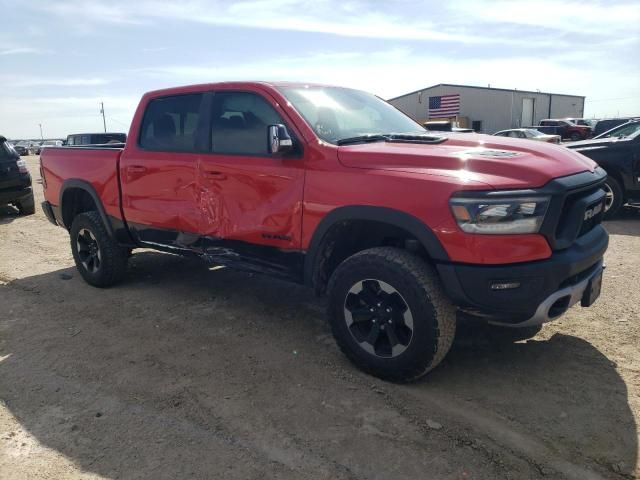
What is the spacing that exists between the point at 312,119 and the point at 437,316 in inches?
64.8

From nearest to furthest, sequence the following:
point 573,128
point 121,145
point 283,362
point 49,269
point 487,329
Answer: point 283,362, point 487,329, point 121,145, point 49,269, point 573,128

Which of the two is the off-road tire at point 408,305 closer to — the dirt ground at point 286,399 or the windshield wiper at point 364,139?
the dirt ground at point 286,399

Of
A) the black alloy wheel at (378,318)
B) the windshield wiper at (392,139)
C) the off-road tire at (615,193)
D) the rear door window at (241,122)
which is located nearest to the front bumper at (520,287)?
the black alloy wheel at (378,318)

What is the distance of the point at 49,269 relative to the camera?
622cm

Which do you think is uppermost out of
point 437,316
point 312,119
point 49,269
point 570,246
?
point 312,119

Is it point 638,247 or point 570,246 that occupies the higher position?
point 570,246

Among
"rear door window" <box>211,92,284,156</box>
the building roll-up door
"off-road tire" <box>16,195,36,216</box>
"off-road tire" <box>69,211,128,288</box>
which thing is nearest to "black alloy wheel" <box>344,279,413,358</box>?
"rear door window" <box>211,92,284,156</box>

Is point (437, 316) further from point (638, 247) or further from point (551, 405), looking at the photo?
point (638, 247)

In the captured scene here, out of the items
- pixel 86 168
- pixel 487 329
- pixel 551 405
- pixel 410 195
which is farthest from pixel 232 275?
pixel 551 405

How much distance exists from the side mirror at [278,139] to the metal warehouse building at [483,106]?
36.7 m

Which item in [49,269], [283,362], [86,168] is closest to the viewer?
[283,362]

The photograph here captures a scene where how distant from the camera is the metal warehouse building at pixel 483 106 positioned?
131ft

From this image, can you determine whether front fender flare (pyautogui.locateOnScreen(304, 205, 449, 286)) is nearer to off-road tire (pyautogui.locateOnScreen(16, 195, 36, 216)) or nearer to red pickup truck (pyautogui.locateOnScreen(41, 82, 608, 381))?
red pickup truck (pyautogui.locateOnScreen(41, 82, 608, 381))

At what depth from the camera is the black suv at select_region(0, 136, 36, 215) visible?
952 cm
